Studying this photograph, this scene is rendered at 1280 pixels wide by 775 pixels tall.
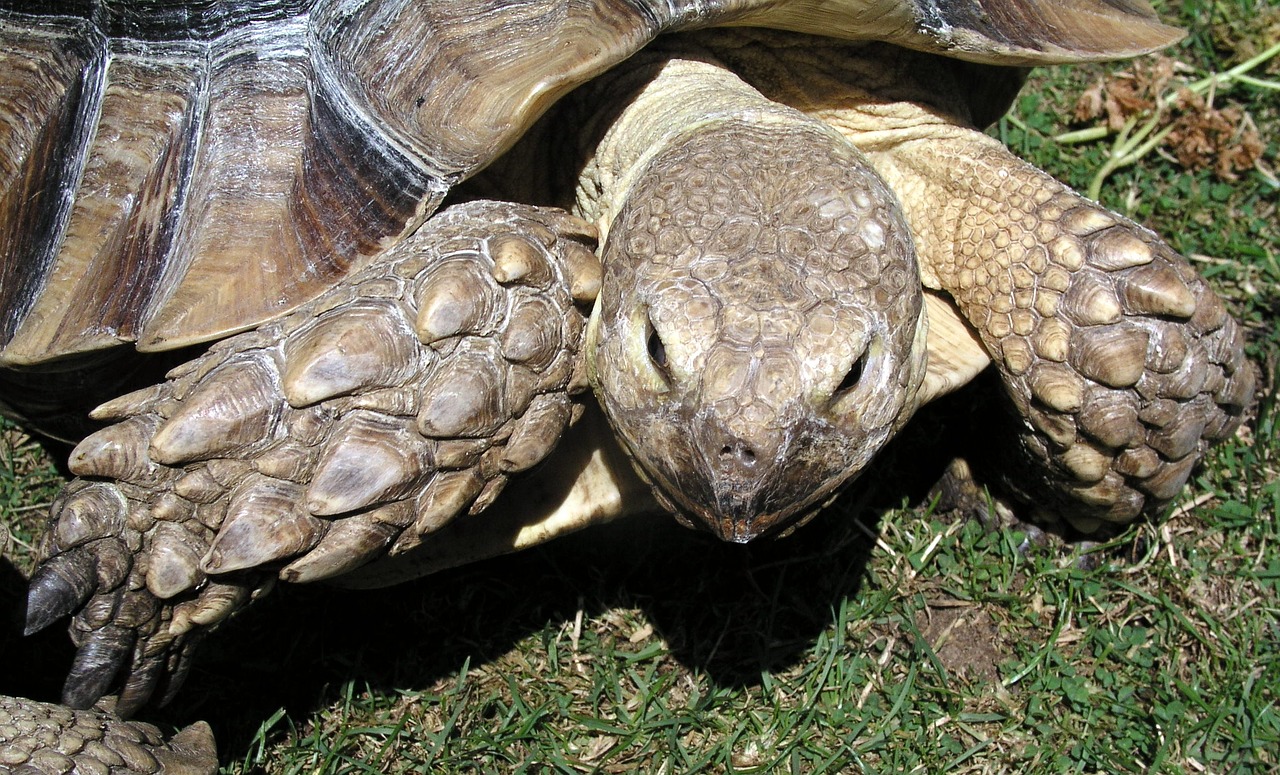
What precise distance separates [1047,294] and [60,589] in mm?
2258

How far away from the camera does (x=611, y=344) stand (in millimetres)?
2354

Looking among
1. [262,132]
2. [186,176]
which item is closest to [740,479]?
[262,132]

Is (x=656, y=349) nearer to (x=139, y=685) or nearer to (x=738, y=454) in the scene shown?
(x=738, y=454)

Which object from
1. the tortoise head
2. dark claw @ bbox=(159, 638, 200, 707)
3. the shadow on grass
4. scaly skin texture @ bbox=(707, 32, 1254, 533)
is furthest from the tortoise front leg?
dark claw @ bbox=(159, 638, 200, 707)

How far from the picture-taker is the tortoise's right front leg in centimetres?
232

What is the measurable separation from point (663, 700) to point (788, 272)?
1349 millimetres

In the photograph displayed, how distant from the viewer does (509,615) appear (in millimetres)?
3275

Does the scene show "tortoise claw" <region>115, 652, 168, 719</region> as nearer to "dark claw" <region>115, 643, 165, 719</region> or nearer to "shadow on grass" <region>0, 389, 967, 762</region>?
"dark claw" <region>115, 643, 165, 719</region>

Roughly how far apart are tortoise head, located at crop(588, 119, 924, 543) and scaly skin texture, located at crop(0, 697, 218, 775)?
115 cm

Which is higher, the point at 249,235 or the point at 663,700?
the point at 249,235

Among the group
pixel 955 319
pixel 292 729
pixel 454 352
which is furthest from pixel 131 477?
pixel 955 319

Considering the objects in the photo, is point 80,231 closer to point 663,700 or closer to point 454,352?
point 454,352

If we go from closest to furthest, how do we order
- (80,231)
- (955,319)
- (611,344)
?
(611,344), (80,231), (955,319)

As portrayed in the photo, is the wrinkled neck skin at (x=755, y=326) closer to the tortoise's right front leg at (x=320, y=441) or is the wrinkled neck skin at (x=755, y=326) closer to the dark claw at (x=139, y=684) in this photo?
the tortoise's right front leg at (x=320, y=441)
